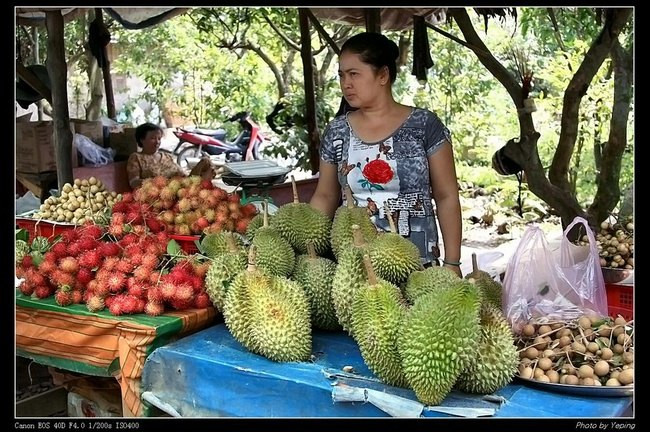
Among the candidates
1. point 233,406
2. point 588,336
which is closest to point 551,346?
point 588,336

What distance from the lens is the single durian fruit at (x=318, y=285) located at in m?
1.87

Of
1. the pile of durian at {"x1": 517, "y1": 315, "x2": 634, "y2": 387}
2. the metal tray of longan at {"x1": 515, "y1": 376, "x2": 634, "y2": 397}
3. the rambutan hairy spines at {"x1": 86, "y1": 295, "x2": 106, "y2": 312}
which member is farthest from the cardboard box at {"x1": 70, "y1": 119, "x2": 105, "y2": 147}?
the metal tray of longan at {"x1": 515, "y1": 376, "x2": 634, "y2": 397}

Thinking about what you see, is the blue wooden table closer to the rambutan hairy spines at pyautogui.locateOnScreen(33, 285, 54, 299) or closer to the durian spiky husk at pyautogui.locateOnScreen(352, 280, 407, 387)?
the durian spiky husk at pyautogui.locateOnScreen(352, 280, 407, 387)

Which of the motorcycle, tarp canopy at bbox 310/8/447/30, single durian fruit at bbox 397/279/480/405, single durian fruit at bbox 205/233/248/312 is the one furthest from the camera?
the motorcycle

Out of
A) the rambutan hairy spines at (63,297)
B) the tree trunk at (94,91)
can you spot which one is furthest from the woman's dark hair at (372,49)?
the tree trunk at (94,91)

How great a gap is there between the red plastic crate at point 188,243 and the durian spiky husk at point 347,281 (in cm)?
90

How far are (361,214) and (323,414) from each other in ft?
1.99

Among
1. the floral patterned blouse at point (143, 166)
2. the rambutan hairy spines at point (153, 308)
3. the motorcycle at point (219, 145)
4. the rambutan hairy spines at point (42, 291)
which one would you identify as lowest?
the rambutan hairy spines at point (153, 308)

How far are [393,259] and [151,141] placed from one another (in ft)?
13.5

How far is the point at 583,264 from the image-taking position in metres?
2.27

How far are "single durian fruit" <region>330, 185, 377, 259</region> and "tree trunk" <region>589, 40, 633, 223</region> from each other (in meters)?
3.16

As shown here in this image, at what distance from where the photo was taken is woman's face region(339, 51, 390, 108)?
2.52 m

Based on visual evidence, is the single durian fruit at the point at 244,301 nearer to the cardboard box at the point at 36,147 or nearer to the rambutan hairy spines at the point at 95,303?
the rambutan hairy spines at the point at 95,303

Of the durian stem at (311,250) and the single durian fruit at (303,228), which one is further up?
the single durian fruit at (303,228)
